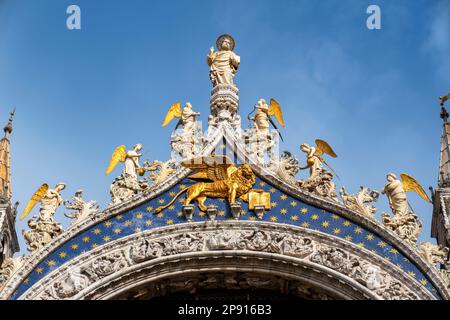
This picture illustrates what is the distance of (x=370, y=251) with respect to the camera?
579 inches

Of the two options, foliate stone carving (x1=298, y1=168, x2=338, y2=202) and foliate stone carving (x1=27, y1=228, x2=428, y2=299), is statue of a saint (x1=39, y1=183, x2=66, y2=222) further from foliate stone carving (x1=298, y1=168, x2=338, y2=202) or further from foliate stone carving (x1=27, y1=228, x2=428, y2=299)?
foliate stone carving (x1=298, y1=168, x2=338, y2=202)

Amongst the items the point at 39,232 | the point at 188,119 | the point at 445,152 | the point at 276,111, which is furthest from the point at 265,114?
the point at 39,232

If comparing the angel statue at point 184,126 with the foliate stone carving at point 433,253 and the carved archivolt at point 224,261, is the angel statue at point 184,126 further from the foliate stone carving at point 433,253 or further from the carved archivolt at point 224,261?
the foliate stone carving at point 433,253

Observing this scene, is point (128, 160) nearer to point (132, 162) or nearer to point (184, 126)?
point (132, 162)

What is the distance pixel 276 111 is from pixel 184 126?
168cm

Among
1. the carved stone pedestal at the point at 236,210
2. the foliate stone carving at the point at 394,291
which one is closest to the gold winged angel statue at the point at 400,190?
the foliate stone carving at the point at 394,291

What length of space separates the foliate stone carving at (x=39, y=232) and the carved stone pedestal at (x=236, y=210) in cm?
269

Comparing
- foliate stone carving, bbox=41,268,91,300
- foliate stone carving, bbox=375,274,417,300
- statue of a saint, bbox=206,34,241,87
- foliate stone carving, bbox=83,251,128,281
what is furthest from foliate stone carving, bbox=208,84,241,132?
foliate stone carving, bbox=375,274,417,300

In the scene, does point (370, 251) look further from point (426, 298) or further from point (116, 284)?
point (116, 284)

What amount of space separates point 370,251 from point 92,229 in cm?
431

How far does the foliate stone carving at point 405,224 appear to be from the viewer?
1491cm

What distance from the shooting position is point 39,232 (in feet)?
50.2
